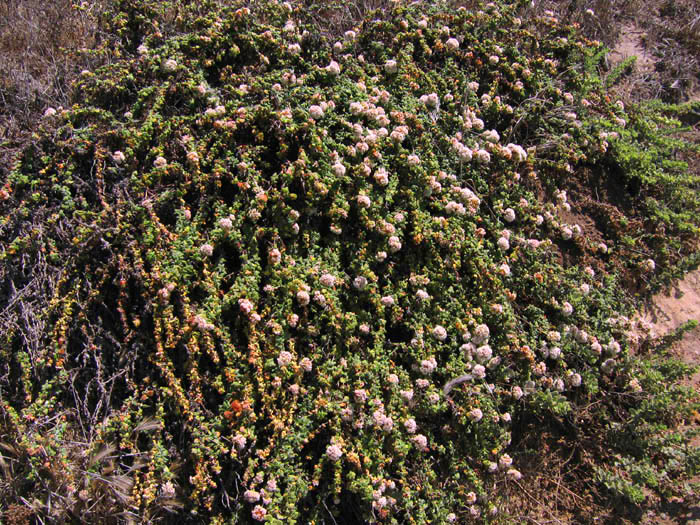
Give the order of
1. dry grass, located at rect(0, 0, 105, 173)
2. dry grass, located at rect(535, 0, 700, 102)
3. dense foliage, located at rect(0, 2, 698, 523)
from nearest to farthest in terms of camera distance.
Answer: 1. dense foliage, located at rect(0, 2, 698, 523)
2. dry grass, located at rect(0, 0, 105, 173)
3. dry grass, located at rect(535, 0, 700, 102)

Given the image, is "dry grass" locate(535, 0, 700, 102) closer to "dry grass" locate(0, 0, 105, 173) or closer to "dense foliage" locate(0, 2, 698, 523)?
"dense foliage" locate(0, 2, 698, 523)

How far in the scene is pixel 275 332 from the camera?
2.93 metres

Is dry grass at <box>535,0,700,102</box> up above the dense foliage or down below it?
above

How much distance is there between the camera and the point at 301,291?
3020 millimetres

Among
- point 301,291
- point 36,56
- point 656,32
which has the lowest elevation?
point 301,291

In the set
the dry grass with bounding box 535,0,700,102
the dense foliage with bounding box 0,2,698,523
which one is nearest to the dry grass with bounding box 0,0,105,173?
the dense foliage with bounding box 0,2,698,523

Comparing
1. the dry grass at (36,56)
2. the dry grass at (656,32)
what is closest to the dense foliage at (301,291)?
the dry grass at (36,56)

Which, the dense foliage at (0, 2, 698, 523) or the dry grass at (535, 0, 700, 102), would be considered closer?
the dense foliage at (0, 2, 698, 523)

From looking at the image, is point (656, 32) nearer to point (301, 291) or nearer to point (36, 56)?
point (301, 291)

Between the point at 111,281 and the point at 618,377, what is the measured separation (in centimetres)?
354

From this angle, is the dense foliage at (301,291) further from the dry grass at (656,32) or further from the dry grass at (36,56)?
the dry grass at (656,32)

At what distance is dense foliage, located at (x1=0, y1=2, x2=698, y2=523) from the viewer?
9.17 feet

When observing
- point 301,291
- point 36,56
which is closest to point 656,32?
point 301,291

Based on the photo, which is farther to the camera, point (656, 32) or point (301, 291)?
point (656, 32)
